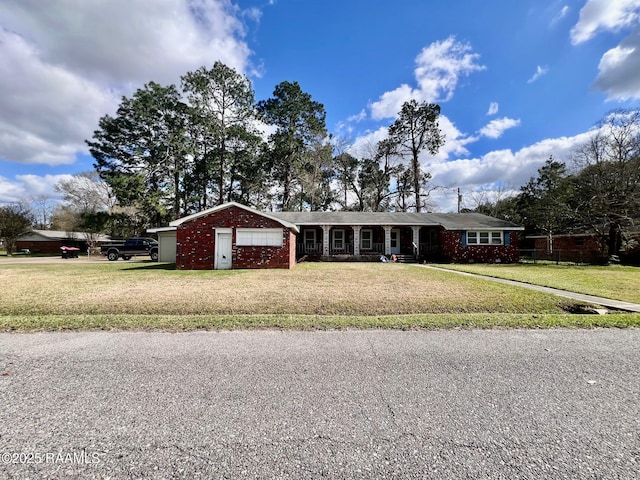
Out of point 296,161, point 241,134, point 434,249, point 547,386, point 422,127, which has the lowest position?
point 547,386

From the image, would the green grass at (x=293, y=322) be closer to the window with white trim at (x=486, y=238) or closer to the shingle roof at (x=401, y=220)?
the shingle roof at (x=401, y=220)

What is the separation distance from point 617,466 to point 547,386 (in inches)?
50.3

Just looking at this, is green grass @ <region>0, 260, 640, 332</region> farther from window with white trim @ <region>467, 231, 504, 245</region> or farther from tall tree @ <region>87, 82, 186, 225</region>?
tall tree @ <region>87, 82, 186, 225</region>

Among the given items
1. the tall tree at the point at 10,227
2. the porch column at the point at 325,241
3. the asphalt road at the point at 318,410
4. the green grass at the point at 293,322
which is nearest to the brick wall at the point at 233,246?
the porch column at the point at 325,241

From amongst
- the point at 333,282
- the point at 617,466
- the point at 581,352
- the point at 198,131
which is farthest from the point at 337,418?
the point at 198,131

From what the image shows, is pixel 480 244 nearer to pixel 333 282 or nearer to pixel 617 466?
pixel 333 282

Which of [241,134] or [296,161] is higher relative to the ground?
[241,134]

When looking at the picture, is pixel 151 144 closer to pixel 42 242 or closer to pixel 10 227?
pixel 10 227

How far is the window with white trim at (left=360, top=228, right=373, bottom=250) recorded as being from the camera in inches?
926

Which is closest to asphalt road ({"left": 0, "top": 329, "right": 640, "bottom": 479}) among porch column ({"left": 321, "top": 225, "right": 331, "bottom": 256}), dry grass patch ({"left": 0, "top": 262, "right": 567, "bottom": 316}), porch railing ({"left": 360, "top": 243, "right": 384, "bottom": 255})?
dry grass patch ({"left": 0, "top": 262, "right": 567, "bottom": 316})

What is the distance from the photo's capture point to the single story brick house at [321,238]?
15.9m

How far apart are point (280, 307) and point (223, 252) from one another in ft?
32.8

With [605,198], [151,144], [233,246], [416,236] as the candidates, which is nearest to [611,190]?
[605,198]

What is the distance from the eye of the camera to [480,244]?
69.0 feet
